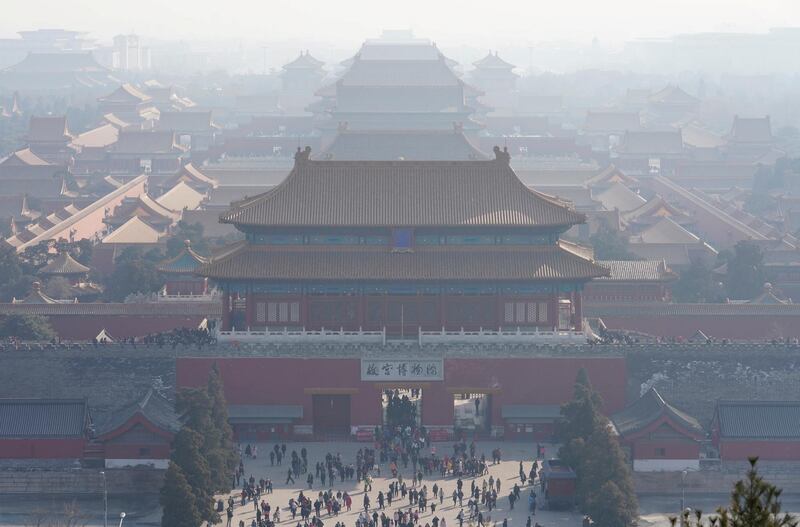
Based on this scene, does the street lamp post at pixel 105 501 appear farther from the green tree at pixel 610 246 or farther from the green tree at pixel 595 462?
the green tree at pixel 610 246

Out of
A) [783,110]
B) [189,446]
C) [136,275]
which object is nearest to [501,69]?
[783,110]

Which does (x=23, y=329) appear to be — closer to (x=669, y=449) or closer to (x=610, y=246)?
(x=669, y=449)

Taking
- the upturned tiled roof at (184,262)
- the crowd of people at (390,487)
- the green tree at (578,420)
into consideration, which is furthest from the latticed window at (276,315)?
the upturned tiled roof at (184,262)

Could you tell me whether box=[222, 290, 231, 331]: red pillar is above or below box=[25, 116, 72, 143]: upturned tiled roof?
below

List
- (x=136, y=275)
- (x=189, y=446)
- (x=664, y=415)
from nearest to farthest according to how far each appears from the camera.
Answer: (x=189, y=446)
(x=664, y=415)
(x=136, y=275)

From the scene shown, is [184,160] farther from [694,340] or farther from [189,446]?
[189,446]

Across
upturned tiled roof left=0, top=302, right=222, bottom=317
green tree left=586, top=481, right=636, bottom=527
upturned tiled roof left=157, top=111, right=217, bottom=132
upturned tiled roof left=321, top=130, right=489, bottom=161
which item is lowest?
green tree left=586, top=481, right=636, bottom=527

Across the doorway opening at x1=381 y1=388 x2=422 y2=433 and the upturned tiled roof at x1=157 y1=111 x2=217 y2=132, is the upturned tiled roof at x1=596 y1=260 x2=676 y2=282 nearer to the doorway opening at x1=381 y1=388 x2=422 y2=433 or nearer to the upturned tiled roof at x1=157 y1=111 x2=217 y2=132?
the doorway opening at x1=381 y1=388 x2=422 y2=433

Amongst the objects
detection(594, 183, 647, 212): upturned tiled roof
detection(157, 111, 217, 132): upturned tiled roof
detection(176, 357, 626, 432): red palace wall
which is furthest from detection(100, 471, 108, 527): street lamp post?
detection(157, 111, 217, 132): upturned tiled roof
